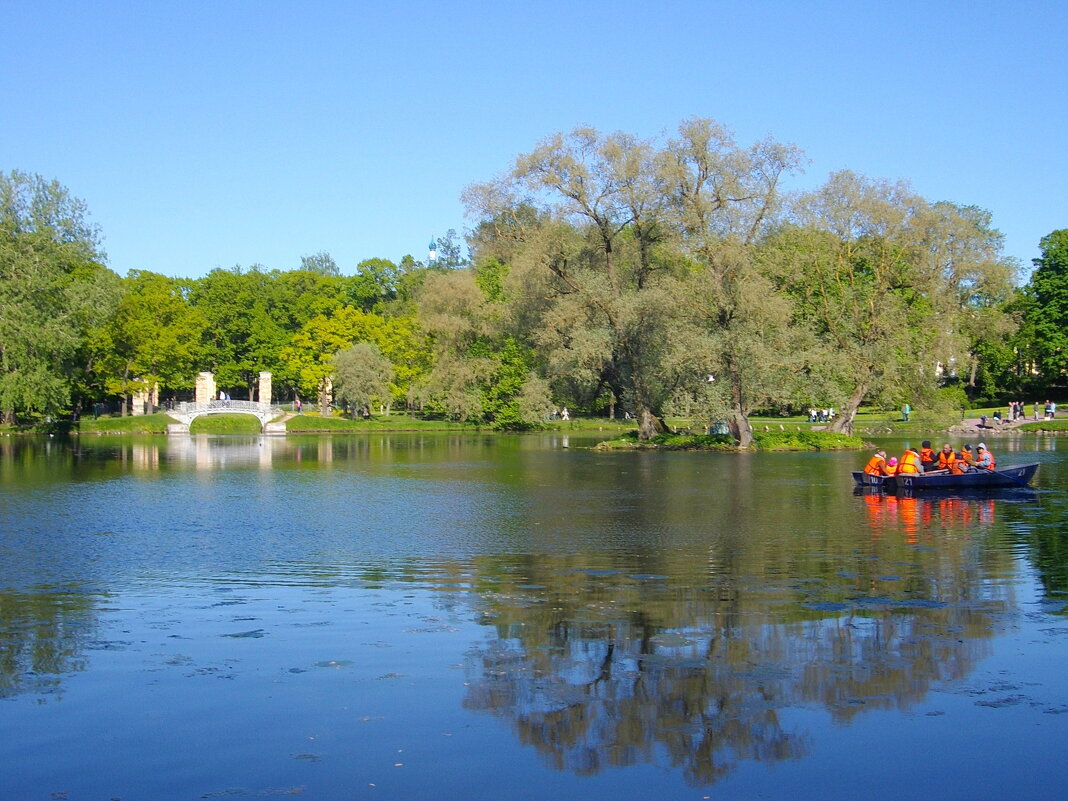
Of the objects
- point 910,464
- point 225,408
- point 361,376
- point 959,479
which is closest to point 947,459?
point 959,479

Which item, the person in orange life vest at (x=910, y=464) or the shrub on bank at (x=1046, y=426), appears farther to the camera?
the shrub on bank at (x=1046, y=426)

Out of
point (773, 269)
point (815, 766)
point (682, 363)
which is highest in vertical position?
point (773, 269)

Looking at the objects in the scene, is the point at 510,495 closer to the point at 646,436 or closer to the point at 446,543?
the point at 446,543

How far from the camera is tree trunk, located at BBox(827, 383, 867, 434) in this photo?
59.1m

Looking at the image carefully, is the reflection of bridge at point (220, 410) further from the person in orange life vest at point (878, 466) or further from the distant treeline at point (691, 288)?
the person in orange life vest at point (878, 466)

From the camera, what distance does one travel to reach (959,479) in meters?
32.2

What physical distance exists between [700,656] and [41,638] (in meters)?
7.79

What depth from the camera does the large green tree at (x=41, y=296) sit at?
69.1m

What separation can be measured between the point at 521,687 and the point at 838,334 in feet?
168

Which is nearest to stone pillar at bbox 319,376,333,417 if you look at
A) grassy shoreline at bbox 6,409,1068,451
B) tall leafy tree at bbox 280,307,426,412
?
tall leafy tree at bbox 280,307,426,412

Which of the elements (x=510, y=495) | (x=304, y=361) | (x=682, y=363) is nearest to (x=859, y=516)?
(x=510, y=495)

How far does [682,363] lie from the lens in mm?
52406

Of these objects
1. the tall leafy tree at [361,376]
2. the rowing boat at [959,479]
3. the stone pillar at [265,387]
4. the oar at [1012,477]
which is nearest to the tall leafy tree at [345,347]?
the tall leafy tree at [361,376]

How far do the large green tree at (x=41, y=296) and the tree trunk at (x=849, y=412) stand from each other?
158ft
